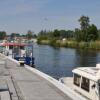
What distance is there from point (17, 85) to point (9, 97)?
5111mm

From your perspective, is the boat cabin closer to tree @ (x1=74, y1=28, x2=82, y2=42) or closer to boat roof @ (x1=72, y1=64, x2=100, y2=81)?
boat roof @ (x1=72, y1=64, x2=100, y2=81)

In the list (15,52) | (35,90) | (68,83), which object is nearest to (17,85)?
(35,90)

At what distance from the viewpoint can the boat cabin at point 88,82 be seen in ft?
60.2

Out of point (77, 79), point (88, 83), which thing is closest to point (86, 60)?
point (77, 79)

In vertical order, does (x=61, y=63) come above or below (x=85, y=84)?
below

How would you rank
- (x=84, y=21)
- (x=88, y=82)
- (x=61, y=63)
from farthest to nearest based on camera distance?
1. (x=84, y=21)
2. (x=61, y=63)
3. (x=88, y=82)

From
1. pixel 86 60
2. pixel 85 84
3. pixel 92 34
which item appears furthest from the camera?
pixel 92 34

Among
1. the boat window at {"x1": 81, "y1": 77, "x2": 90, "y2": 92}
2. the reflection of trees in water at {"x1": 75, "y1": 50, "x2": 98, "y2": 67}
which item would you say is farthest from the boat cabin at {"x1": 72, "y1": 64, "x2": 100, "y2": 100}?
the reflection of trees in water at {"x1": 75, "y1": 50, "x2": 98, "y2": 67}

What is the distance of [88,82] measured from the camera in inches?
798

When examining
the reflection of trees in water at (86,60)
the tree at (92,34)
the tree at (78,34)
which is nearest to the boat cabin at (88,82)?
the reflection of trees in water at (86,60)

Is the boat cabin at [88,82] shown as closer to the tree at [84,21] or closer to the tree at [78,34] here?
the tree at [78,34]

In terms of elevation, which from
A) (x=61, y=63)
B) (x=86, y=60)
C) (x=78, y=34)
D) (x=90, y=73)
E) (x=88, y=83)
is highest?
(x=78, y=34)

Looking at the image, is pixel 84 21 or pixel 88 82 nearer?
pixel 88 82

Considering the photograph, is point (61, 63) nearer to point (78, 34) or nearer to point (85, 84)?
point (85, 84)
